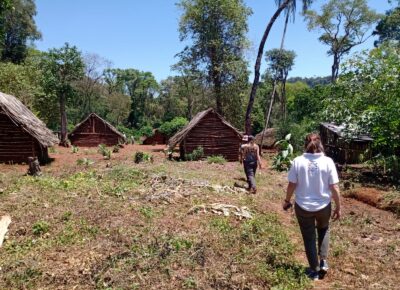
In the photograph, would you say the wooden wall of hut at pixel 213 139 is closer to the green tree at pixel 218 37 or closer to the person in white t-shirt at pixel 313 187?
the green tree at pixel 218 37

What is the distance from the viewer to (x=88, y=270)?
613cm

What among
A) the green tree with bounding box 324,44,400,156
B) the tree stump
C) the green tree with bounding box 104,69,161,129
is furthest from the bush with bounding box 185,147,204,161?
the green tree with bounding box 104,69,161,129

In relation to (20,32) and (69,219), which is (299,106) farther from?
(69,219)

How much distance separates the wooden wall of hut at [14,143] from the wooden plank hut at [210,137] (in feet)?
25.0

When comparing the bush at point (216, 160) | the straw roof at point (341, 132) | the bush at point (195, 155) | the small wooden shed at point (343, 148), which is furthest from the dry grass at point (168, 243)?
the small wooden shed at point (343, 148)

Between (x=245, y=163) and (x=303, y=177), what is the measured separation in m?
6.61

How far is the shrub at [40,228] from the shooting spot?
7703 millimetres

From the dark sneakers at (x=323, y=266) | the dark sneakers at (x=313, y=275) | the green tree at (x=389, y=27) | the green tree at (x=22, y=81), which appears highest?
the green tree at (x=389, y=27)

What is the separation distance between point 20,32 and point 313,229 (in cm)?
4910

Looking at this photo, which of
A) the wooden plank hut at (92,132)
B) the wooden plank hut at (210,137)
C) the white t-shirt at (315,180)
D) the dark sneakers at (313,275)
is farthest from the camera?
the wooden plank hut at (92,132)

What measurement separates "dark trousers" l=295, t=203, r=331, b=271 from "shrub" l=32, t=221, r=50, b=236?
506 centimetres

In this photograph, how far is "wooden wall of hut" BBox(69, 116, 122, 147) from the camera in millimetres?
37406

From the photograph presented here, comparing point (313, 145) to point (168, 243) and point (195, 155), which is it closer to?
point (168, 243)

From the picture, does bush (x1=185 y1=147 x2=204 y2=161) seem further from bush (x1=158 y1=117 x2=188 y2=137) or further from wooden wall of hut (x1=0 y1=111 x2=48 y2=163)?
bush (x1=158 y1=117 x2=188 y2=137)
